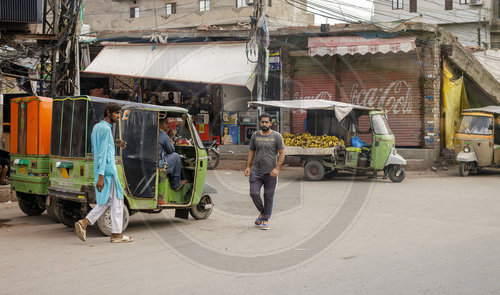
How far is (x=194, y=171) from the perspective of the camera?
869 cm

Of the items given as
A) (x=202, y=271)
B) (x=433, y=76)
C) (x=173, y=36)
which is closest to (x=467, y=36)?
(x=433, y=76)

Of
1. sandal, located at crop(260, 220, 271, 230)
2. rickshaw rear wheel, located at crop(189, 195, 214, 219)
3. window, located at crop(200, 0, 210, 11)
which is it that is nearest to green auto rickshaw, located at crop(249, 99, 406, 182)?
rickshaw rear wheel, located at crop(189, 195, 214, 219)

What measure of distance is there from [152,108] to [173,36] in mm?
12754

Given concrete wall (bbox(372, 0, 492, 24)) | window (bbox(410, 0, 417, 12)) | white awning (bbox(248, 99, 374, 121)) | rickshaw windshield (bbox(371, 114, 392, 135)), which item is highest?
window (bbox(410, 0, 417, 12))

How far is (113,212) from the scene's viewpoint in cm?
677

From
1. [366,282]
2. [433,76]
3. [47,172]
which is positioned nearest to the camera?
[366,282]

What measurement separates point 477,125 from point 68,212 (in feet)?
43.3

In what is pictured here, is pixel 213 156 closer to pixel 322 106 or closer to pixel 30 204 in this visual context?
pixel 322 106

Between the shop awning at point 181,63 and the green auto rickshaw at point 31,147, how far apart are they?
923cm

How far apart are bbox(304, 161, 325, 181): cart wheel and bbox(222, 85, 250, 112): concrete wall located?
6420mm

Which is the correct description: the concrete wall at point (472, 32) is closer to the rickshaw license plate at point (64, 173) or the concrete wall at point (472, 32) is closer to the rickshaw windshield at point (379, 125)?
the rickshaw windshield at point (379, 125)

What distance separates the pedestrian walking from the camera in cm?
663

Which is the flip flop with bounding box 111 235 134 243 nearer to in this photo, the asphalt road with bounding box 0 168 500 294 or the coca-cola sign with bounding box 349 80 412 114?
the asphalt road with bounding box 0 168 500 294

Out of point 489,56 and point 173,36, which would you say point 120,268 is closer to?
point 173,36
